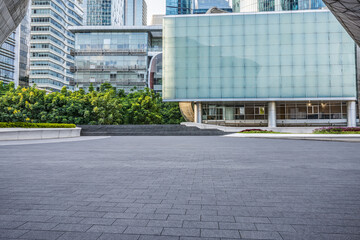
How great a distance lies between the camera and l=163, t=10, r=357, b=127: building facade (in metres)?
43.8

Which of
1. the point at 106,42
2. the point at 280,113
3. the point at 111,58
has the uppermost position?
the point at 106,42

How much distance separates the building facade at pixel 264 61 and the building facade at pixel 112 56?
4034cm

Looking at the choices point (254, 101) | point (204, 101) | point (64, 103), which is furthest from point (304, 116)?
point (64, 103)

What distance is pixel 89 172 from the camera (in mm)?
7586

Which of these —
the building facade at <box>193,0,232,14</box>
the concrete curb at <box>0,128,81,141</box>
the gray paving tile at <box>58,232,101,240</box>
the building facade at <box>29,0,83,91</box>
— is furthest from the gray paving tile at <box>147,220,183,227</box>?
the building facade at <box>193,0,232,14</box>

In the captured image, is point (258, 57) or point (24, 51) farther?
point (24, 51)

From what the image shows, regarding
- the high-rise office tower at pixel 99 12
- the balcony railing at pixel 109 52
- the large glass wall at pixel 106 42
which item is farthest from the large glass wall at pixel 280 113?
the high-rise office tower at pixel 99 12

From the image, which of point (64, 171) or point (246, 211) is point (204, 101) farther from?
point (246, 211)

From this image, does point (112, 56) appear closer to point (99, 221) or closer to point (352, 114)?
point (352, 114)

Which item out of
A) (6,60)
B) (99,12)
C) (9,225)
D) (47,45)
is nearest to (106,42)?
(6,60)

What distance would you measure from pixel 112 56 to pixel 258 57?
53595 millimetres

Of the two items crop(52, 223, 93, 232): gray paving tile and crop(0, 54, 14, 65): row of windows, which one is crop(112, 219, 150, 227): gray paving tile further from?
crop(0, 54, 14, 65): row of windows

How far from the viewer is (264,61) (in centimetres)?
4466

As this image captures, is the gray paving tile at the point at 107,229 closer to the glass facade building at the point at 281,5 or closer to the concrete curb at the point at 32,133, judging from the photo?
the concrete curb at the point at 32,133
